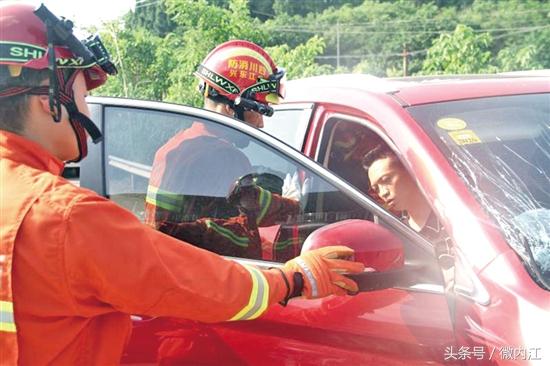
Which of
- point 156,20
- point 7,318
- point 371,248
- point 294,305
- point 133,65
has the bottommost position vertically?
point 294,305

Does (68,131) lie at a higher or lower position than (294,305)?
higher

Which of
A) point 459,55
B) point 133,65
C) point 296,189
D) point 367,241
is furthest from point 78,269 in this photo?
point 459,55

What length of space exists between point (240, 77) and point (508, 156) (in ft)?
4.86

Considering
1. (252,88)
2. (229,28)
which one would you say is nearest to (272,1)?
(229,28)

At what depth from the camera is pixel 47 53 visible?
143 cm

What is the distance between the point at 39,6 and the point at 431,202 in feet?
3.74

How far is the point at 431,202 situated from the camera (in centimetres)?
169

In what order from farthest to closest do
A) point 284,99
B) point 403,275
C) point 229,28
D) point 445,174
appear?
point 229,28
point 284,99
point 445,174
point 403,275

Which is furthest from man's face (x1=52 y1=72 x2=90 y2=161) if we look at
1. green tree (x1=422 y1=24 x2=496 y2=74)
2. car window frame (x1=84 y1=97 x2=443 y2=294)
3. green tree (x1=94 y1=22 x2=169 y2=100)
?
green tree (x1=422 y1=24 x2=496 y2=74)

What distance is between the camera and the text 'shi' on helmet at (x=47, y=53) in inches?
55.2

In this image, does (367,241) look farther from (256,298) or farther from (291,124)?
(291,124)

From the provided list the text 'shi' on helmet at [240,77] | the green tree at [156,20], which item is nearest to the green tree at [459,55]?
the green tree at [156,20]

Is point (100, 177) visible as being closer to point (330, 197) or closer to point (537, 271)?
point (330, 197)

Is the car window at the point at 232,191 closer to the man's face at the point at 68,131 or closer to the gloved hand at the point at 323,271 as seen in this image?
the gloved hand at the point at 323,271
